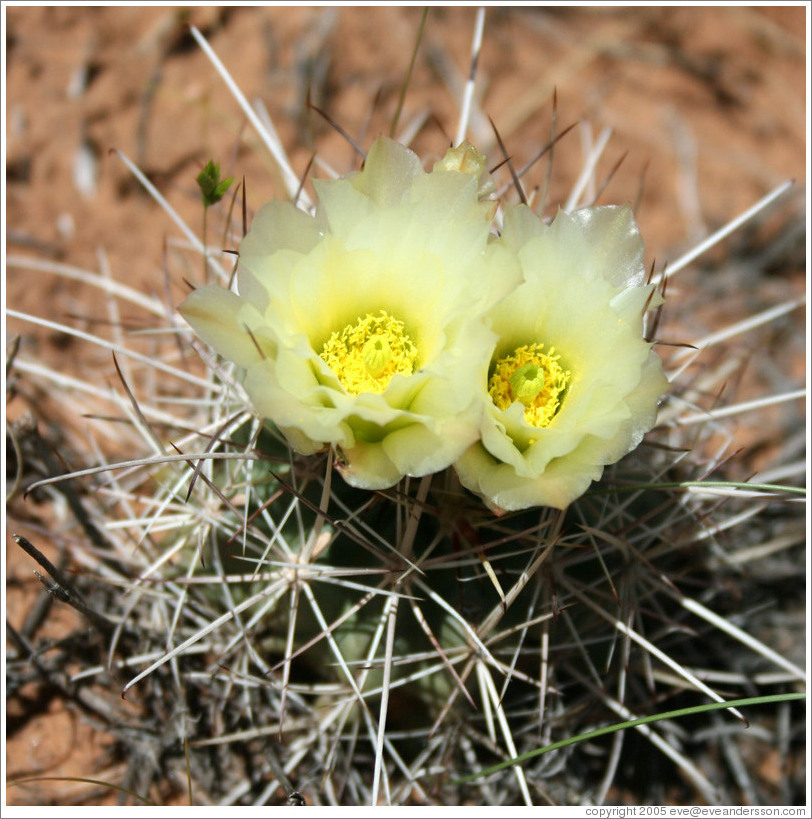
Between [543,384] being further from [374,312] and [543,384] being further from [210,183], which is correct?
[210,183]

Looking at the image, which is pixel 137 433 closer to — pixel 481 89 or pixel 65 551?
pixel 65 551

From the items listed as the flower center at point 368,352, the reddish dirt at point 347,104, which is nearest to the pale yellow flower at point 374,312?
the flower center at point 368,352

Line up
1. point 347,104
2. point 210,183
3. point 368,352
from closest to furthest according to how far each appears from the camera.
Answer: point 368,352 → point 210,183 → point 347,104

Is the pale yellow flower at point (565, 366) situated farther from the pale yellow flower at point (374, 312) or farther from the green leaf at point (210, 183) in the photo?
the green leaf at point (210, 183)

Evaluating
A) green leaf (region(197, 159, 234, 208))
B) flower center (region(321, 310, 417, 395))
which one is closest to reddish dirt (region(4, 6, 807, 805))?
green leaf (region(197, 159, 234, 208))

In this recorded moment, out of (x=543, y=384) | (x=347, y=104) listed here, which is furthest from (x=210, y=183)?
(x=347, y=104)

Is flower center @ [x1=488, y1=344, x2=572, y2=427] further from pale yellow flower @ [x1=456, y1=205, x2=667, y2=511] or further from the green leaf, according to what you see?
the green leaf

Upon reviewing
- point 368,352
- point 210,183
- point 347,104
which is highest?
point 210,183
